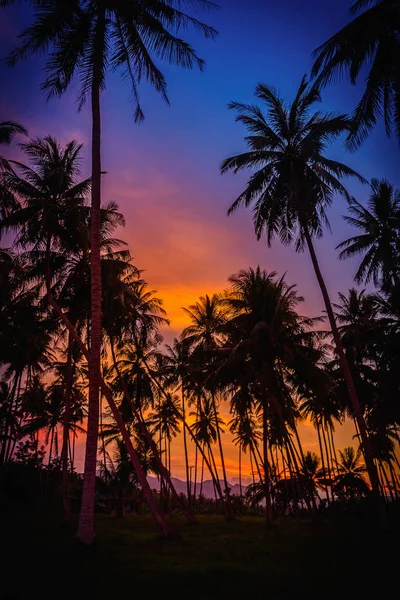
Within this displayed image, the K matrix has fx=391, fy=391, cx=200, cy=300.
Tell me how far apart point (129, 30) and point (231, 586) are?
15494 mm

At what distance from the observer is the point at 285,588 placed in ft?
25.7

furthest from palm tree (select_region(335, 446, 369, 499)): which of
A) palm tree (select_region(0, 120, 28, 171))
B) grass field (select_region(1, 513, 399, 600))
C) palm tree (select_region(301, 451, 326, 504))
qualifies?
palm tree (select_region(0, 120, 28, 171))

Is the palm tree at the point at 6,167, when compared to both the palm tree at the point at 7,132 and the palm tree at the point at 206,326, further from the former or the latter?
the palm tree at the point at 206,326

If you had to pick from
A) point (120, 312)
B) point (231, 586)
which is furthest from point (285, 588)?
point (120, 312)

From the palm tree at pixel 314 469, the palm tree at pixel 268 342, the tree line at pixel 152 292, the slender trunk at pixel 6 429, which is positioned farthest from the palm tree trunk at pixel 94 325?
the palm tree at pixel 314 469

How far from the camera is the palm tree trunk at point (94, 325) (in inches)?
407

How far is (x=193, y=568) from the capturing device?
9312 mm

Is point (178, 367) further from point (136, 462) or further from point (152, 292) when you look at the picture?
point (136, 462)

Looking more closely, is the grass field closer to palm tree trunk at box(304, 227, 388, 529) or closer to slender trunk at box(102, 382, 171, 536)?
slender trunk at box(102, 382, 171, 536)

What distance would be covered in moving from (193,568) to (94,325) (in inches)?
268

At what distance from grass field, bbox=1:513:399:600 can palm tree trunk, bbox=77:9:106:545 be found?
79 cm

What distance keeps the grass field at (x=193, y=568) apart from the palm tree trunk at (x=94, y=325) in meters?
0.79

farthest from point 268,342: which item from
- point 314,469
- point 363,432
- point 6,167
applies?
point 314,469

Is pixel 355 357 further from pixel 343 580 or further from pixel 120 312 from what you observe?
pixel 343 580
